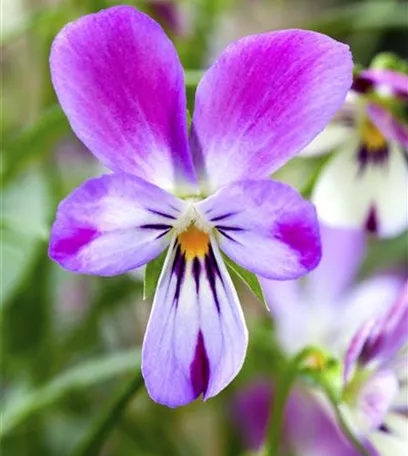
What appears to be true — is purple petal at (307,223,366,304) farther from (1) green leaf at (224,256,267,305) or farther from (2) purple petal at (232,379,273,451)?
(1) green leaf at (224,256,267,305)

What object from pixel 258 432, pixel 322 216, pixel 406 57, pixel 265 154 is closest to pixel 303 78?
pixel 265 154

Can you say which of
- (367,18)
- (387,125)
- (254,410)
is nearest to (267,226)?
(387,125)

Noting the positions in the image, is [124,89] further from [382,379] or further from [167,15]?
[167,15]

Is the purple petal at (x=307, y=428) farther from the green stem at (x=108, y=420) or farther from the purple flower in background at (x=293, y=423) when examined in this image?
the green stem at (x=108, y=420)

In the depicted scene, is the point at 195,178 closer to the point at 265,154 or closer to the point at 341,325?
the point at 265,154

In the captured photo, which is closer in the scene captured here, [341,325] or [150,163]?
[150,163]

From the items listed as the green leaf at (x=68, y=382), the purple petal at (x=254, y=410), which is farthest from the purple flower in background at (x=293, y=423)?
the green leaf at (x=68, y=382)
